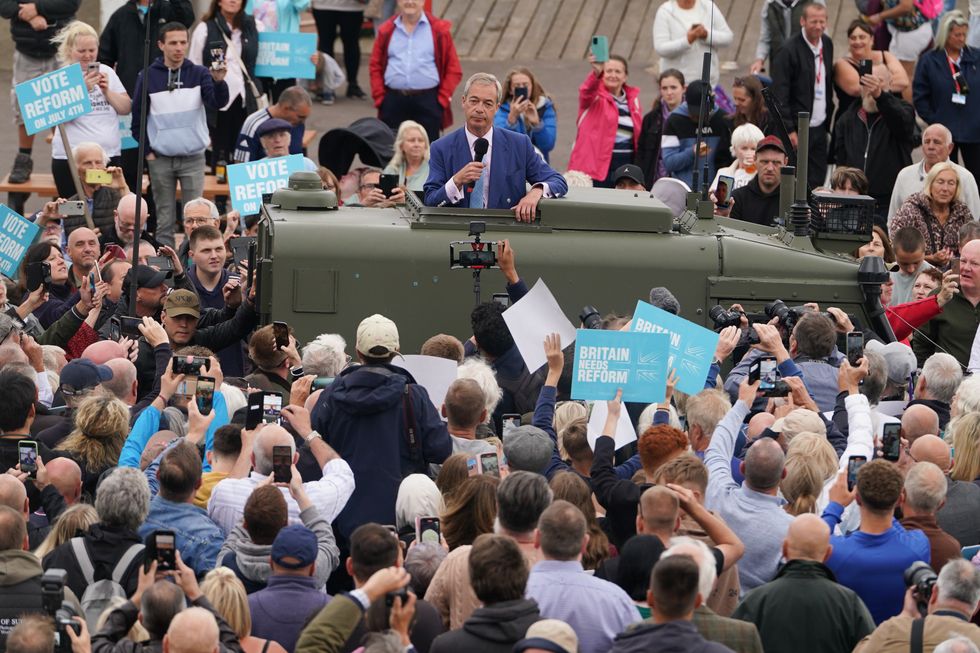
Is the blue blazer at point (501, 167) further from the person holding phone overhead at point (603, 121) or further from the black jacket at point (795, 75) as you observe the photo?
the black jacket at point (795, 75)

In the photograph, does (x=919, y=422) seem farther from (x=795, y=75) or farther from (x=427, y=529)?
(x=795, y=75)

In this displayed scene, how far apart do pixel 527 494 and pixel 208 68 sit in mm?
9015

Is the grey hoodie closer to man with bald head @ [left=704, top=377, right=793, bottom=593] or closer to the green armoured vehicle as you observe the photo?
man with bald head @ [left=704, top=377, right=793, bottom=593]

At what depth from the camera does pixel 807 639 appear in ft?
20.9

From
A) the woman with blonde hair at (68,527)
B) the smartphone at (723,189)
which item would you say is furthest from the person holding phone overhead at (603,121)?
the woman with blonde hair at (68,527)

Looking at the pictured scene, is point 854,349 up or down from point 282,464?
up

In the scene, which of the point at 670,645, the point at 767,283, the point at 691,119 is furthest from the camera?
the point at 691,119

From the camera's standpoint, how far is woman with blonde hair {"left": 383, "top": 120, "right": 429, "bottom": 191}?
1336 cm

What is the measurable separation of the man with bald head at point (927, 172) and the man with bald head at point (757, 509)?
6882mm

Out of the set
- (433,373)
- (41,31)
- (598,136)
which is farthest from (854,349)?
(41,31)

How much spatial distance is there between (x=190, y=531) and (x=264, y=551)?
1.44ft

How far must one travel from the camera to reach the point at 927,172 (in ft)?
45.5

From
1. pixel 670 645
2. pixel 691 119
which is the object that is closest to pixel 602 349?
pixel 670 645

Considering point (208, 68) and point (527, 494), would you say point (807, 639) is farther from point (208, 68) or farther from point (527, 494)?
point (208, 68)
